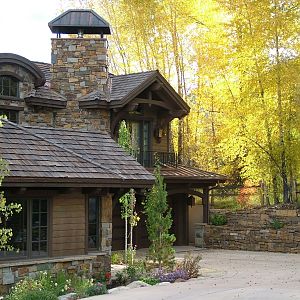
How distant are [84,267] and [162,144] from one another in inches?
400

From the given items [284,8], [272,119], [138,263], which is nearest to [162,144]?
[272,119]

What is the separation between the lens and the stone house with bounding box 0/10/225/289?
12258mm

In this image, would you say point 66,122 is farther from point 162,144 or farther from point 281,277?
point 281,277

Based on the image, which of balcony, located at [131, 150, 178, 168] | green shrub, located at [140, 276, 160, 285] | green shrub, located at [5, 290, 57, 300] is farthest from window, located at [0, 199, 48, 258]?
balcony, located at [131, 150, 178, 168]

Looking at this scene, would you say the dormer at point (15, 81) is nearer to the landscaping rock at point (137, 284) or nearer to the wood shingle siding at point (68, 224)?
the wood shingle siding at point (68, 224)

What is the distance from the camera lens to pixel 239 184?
94.9 ft

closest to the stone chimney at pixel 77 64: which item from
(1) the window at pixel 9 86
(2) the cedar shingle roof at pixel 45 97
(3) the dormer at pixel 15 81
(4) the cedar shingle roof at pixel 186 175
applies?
(2) the cedar shingle roof at pixel 45 97

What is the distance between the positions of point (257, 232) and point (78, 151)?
9231 mm

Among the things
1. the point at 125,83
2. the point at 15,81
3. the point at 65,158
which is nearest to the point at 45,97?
the point at 15,81

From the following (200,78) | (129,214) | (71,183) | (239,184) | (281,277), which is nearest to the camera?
(71,183)

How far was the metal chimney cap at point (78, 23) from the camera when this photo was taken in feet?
67.0

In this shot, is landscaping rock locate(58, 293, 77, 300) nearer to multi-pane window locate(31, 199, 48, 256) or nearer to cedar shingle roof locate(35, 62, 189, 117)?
multi-pane window locate(31, 199, 48, 256)

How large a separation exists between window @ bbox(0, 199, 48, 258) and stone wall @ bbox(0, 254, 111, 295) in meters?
0.27

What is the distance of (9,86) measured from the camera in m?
18.7
